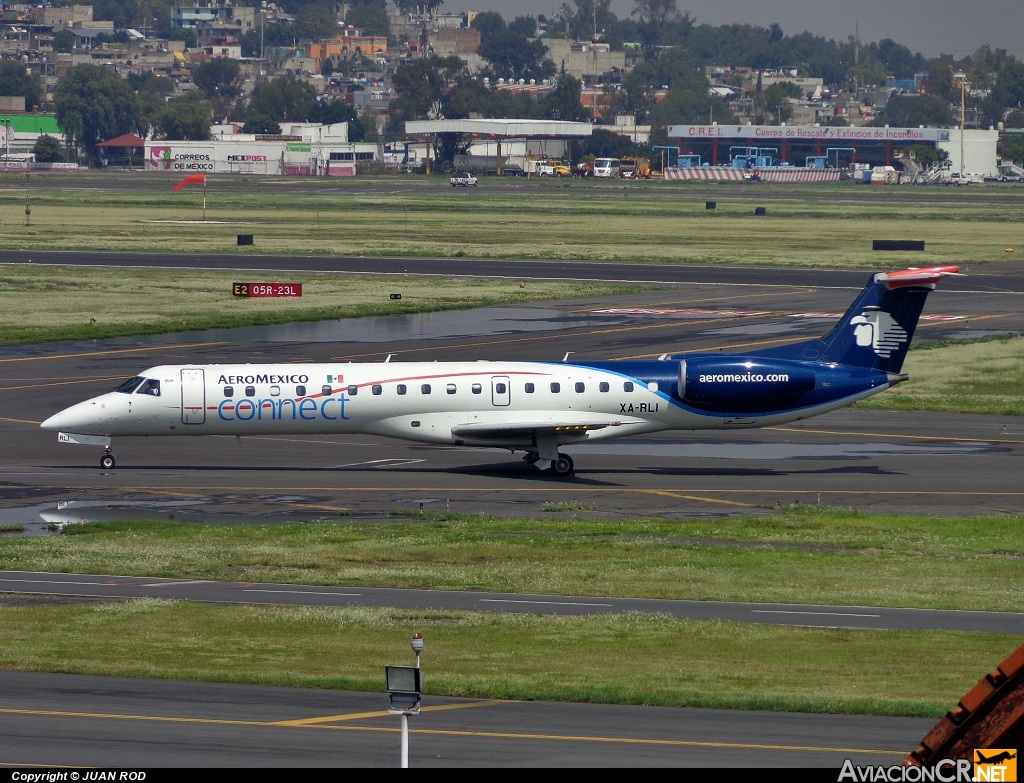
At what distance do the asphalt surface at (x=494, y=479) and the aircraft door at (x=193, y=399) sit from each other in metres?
1.72

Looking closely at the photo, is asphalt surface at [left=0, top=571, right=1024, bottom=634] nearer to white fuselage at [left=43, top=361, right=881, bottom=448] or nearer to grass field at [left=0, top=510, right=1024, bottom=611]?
grass field at [left=0, top=510, right=1024, bottom=611]

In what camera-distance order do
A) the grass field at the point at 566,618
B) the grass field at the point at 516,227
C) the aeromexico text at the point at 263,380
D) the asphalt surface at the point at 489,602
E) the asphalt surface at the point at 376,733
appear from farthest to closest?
the grass field at the point at 516,227, the aeromexico text at the point at 263,380, the asphalt surface at the point at 489,602, the grass field at the point at 566,618, the asphalt surface at the point at 376,733

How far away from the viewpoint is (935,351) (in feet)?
234

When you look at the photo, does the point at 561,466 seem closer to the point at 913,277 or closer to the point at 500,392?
the point at 500,392

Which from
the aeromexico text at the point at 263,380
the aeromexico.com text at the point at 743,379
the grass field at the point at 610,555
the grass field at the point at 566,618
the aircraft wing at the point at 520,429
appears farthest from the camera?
the aeromexico.com text at the point at 743,379

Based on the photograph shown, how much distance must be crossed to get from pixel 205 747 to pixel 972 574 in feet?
62.9

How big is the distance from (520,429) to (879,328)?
38.9ft

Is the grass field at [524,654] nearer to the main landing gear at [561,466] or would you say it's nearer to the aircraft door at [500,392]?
the aircraft door at [500,392]

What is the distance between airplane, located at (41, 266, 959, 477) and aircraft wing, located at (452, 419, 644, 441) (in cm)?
4

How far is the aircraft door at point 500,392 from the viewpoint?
45719 millimetres

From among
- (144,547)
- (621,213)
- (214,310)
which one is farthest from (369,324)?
(621,213)

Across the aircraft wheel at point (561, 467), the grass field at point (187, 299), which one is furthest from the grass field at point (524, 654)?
the grass field at point (187, 299)

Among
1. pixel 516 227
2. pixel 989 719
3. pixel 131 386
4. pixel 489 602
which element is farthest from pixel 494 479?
pixel 516 227

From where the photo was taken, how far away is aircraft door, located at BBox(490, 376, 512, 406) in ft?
150
